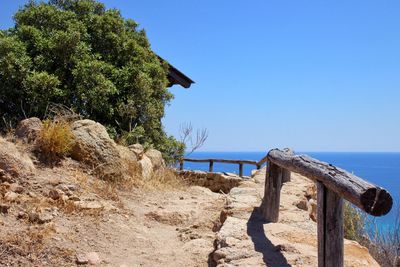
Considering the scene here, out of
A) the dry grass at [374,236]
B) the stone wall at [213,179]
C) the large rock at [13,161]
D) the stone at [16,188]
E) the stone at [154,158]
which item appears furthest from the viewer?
the stone wall at [213,179]

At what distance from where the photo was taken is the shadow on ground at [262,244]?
3.64 m

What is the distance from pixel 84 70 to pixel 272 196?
485 centimetres

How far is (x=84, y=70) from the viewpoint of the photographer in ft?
26.7

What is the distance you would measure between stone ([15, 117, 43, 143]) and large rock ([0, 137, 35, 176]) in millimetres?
540

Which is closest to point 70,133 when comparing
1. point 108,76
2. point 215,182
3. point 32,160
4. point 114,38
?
point 32,160

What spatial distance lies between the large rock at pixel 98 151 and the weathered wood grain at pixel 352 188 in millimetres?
3881

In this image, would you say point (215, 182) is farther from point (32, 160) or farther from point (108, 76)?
point (32, 160)

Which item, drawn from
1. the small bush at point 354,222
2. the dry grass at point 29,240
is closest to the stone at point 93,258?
the dry grass at point 29,240

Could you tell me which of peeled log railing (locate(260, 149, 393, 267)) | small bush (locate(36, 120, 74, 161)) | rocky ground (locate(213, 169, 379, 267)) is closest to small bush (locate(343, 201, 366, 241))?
rocky ground (locate(213, 169, 379, 267))

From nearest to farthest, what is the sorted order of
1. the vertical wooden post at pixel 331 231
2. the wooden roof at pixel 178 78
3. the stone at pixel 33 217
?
the vertical wooden post at pixel 331 231
the stone at pixel 33 217
the wooden roof at pixel 178 78

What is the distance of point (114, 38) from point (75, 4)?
144cm

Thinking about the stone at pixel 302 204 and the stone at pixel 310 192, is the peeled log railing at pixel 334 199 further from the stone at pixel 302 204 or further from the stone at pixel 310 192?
the stone at pixel 310 192

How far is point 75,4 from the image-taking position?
976 cm

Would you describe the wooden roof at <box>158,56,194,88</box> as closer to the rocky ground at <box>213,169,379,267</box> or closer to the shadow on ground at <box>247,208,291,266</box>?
the rocky ground at <box>213,169,379,267</box>
